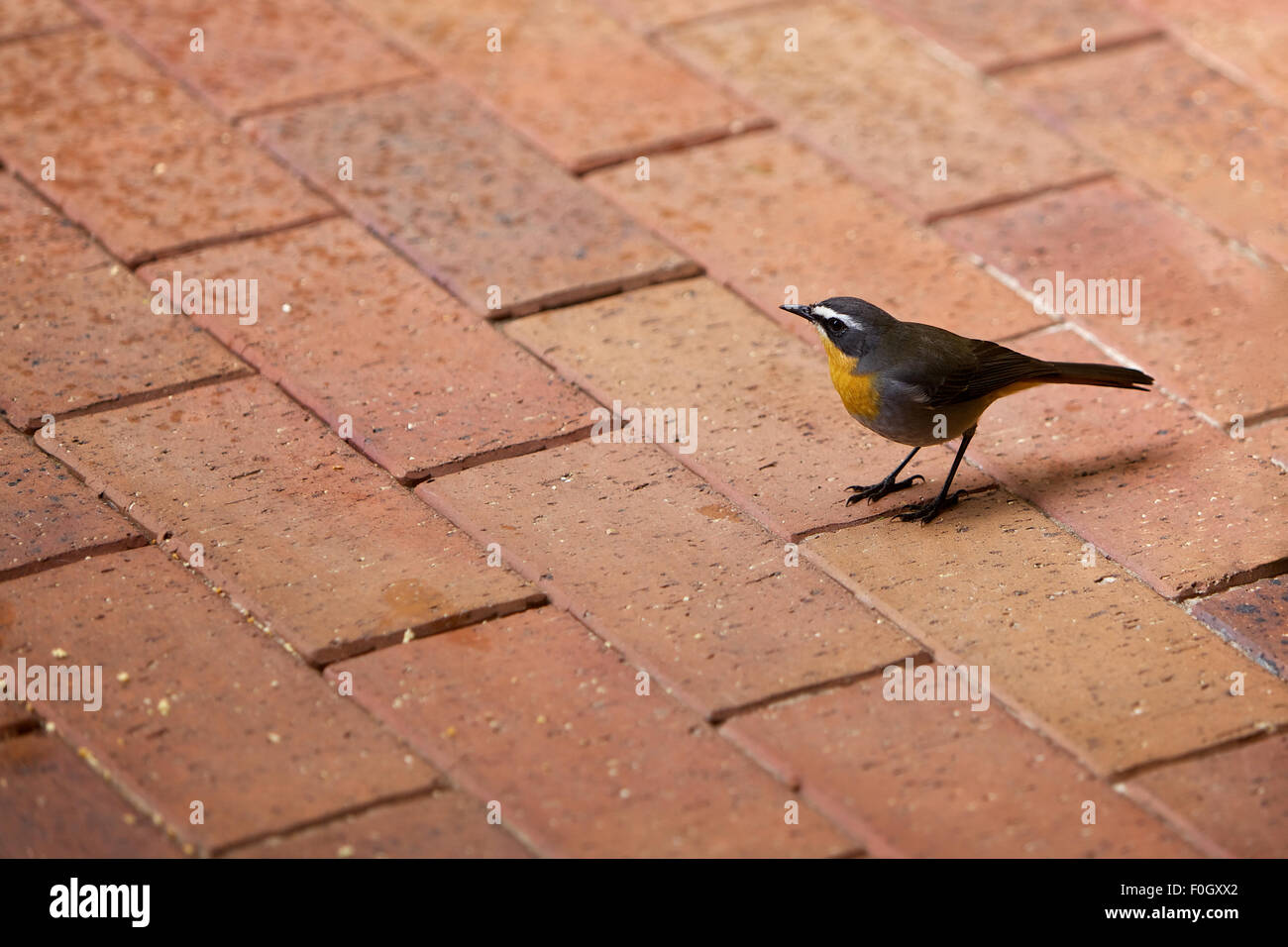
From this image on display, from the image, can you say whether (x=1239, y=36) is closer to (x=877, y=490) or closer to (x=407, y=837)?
(x=877, y=490)

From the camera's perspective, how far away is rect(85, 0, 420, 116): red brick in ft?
21.4

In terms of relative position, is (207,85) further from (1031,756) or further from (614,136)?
(1031,756)

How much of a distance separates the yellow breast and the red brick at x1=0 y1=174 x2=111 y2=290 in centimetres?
262

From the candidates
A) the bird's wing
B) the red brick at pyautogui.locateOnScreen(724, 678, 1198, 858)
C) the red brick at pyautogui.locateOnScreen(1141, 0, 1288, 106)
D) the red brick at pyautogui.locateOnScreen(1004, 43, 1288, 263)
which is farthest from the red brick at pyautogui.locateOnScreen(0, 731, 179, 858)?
the red brick at pyautogui.locateOnScreen(1141, 0, 1288, 106)

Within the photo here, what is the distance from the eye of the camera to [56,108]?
6309 millimetres

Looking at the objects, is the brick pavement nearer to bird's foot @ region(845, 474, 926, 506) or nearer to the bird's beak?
bird's foot @ region(845, 474, 926, 506)

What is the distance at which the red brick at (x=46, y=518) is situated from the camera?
Result: 4.28 m

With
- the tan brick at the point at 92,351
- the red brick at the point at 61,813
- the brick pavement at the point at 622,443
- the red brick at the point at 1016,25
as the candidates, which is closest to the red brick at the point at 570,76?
the brick pavement at the point at 622,443

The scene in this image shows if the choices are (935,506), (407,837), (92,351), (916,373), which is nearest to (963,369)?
(916,373)

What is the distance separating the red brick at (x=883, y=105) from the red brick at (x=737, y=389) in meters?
0.89

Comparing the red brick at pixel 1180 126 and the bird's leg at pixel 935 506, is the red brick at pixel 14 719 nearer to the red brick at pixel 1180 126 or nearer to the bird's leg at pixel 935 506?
the bird's leg at pixel 935 506

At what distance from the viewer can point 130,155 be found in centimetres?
610

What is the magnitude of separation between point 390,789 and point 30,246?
9.44ft
